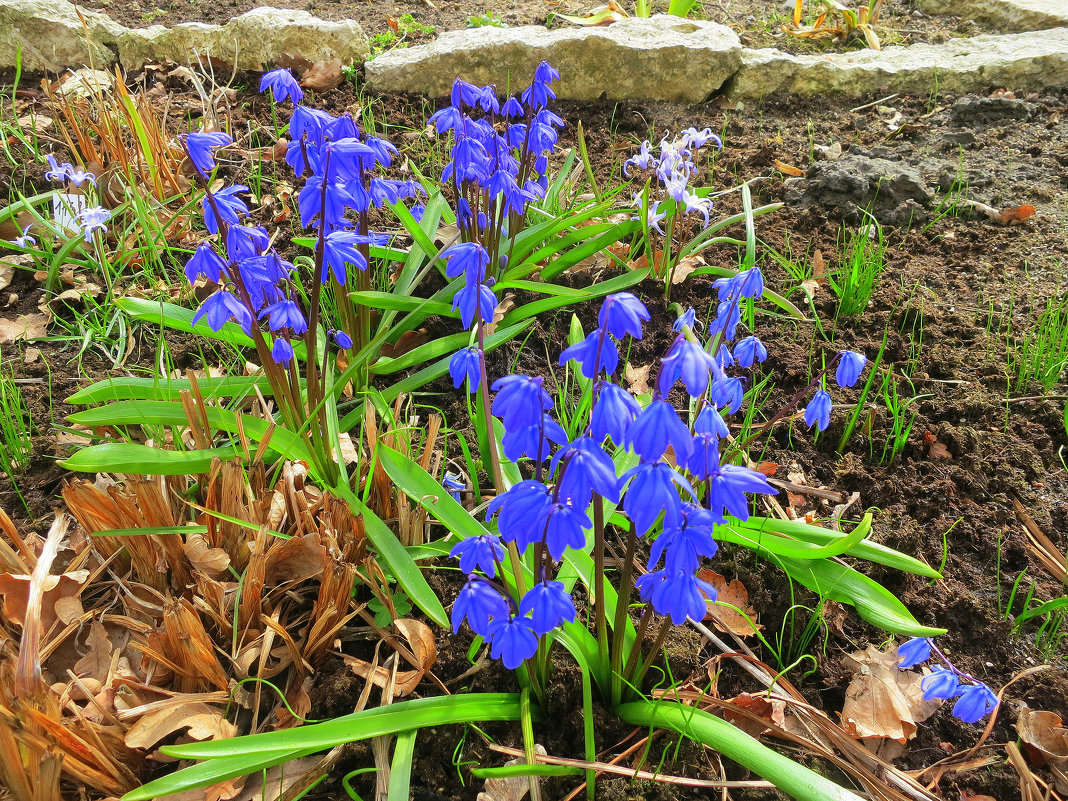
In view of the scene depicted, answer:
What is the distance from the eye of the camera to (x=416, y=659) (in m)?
1.84

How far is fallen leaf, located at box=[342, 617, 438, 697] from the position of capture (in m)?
1.81

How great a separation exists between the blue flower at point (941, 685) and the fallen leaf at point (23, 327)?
11.4 feet

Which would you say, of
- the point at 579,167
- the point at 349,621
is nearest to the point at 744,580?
the point at 349,621

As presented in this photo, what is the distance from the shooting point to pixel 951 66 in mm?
4836

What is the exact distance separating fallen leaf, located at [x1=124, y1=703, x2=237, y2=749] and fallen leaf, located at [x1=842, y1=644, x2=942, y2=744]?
63.7 inches

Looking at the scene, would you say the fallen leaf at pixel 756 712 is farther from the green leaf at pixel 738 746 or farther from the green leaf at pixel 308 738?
the green leaf at pixel 308 738

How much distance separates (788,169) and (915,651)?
3089 millimetres

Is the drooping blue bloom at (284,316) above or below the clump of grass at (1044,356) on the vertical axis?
above

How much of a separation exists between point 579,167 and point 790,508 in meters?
2.28

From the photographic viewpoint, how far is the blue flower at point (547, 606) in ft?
4.25

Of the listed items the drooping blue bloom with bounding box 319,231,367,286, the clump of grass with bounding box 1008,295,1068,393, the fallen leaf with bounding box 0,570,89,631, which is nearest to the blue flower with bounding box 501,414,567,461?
the drooping blue bloom with bounding box 319,231,367,286

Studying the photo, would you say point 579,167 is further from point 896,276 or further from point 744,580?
point 744,580

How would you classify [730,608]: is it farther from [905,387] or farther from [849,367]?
[905,387]

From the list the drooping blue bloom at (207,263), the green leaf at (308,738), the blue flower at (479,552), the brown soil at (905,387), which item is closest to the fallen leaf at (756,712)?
the brown soil at (905,387)
